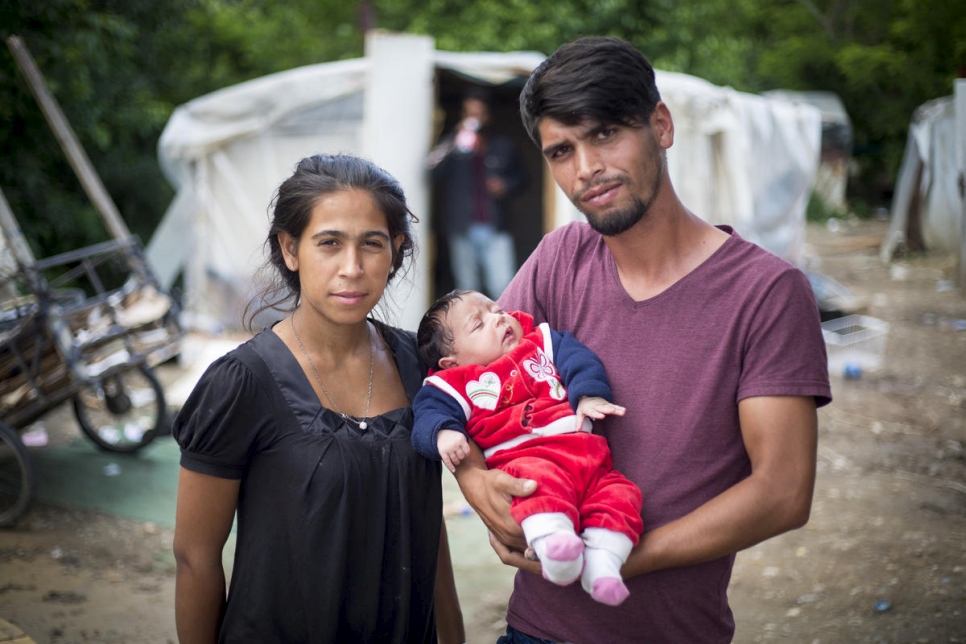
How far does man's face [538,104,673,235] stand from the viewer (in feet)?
5.62

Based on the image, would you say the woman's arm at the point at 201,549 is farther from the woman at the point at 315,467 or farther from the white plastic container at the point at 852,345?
the white plastic container at the point at 852,345

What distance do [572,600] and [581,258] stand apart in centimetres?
73

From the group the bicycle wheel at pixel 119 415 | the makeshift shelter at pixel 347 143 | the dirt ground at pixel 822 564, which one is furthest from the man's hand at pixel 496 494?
the makeshift shelter at pixel 347 143

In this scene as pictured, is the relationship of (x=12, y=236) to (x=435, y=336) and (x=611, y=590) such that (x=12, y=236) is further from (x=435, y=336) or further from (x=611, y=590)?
(x=611, y=590)

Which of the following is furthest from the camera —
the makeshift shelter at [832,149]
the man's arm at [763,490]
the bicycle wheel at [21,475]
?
the makeshift shelter at [832,149]

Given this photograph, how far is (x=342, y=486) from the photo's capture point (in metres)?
1.72

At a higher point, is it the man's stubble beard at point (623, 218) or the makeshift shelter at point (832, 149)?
the man's stubble beard at point (623, 218)

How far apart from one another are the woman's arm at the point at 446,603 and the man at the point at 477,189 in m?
6.52

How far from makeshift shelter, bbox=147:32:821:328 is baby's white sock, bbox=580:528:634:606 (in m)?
6.04

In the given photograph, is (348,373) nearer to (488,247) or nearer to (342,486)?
(342,486)

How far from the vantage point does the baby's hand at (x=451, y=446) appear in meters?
1.70

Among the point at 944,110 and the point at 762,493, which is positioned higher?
the point at 762,493

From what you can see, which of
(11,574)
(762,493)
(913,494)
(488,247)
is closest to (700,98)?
(488,247)

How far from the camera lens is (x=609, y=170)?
5.62ft
